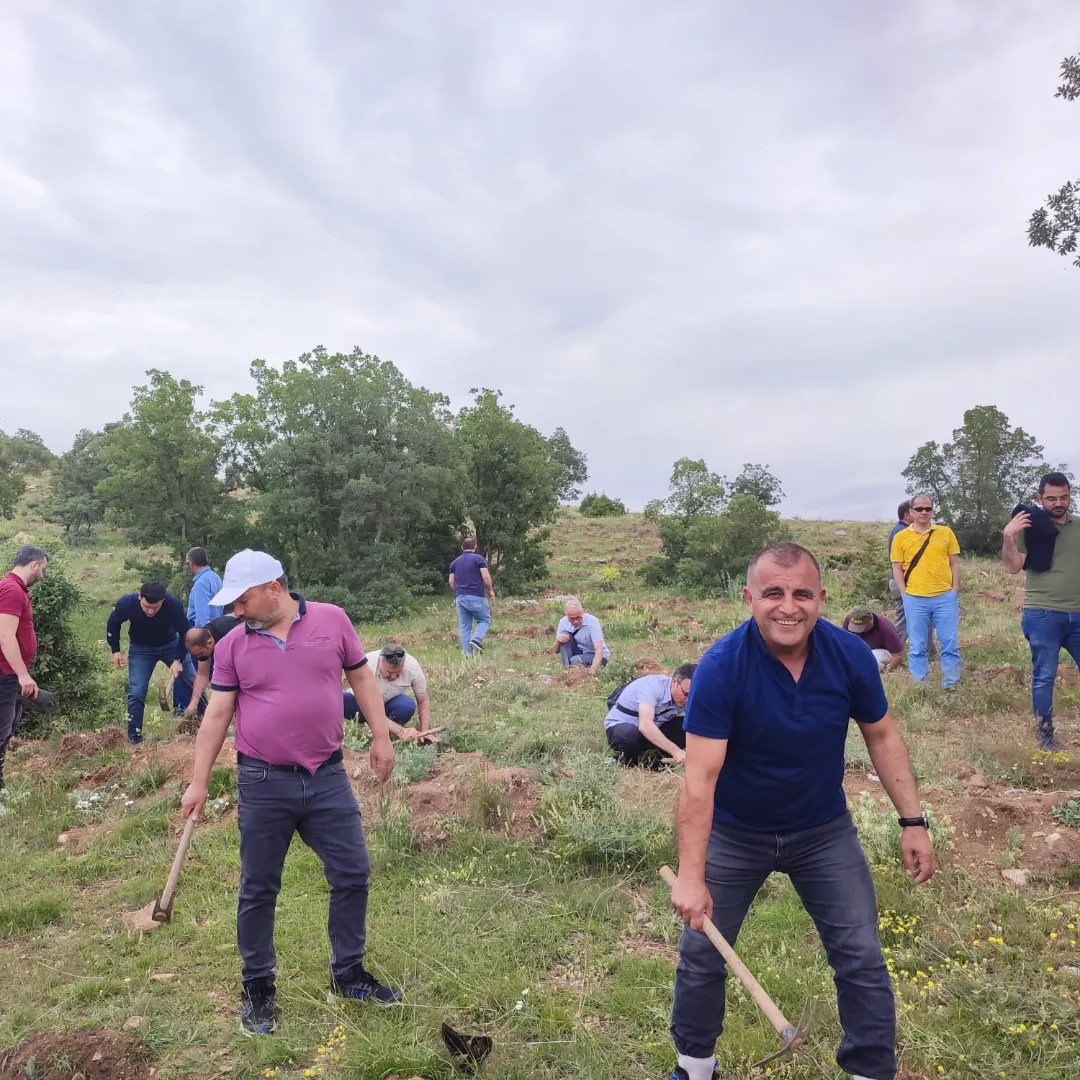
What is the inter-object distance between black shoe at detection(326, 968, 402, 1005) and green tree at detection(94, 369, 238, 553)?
20.3 metres

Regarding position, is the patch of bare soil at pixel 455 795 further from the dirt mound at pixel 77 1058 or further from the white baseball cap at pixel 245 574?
the white baseball cap at pixel 245 574

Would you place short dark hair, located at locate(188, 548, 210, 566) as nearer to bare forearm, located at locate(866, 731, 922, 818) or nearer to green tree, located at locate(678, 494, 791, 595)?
bare forearm, located at locate(866, 731, 922, 818)

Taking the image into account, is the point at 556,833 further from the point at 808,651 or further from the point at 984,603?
the point at 984,603

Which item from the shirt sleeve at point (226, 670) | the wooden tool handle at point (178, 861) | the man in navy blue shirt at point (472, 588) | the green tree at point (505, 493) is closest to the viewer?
the shirt sleeve at point (226, 670)

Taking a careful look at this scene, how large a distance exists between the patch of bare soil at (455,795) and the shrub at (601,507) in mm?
38243

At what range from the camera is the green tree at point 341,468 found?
2206 cm

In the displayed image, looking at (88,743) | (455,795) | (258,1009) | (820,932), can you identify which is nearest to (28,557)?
(88,743)

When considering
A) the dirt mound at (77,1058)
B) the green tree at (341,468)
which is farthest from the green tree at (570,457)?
the dirt mound at (77,1058)

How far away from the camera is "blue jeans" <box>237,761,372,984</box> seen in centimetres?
319

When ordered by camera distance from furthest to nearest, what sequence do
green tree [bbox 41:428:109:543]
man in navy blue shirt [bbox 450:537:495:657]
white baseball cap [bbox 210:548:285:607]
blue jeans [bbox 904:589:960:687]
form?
green tree [bbox 41:428:109:543] → man in navy blue shirt [bbox 450:537:495:657] → blue jeans [bbox 904:589:960:687] → white baseball cap [bbox 210:548:285:607]

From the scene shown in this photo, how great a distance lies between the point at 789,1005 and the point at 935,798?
2228 mm

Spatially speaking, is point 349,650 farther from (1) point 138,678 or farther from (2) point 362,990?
(1) point 138,678

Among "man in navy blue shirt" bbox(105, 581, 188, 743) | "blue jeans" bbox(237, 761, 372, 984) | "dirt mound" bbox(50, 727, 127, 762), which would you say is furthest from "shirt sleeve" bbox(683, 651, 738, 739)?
"dirt mound" bbox(50, 727, 127, 762)

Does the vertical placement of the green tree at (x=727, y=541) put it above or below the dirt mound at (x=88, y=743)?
above
